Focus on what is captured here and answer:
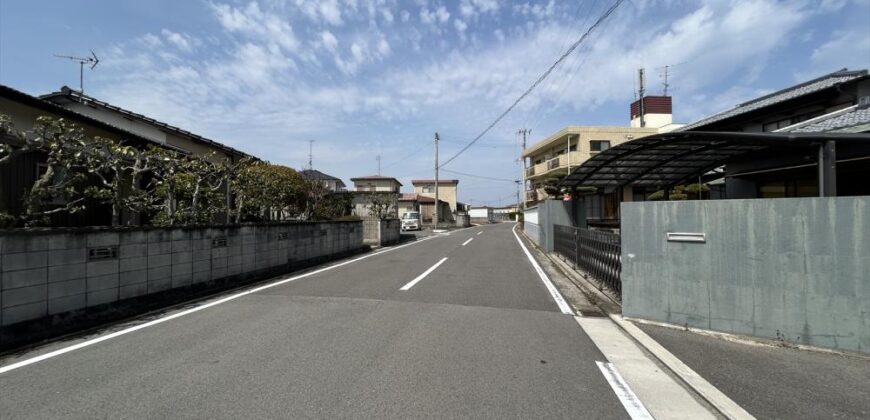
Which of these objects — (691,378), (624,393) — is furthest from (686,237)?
(624,393)

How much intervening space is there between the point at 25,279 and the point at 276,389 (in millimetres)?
3968

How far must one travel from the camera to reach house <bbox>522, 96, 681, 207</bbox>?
3944cm

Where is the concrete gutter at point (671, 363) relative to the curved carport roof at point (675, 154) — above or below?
below

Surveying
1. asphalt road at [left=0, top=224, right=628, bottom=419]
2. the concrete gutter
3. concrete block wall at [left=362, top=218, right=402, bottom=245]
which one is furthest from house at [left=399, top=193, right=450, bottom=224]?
asphalt road at [left=0, top=224, right=628, bottom=419]

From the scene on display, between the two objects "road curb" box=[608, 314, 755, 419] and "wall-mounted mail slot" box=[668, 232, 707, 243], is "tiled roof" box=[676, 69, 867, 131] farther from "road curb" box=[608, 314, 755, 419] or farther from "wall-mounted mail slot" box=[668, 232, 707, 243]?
"road curb" box=[608, 314, 755, 419]

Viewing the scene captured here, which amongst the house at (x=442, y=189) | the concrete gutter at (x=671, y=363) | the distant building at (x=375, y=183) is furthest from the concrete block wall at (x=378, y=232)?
the house at (x=442, y=189)

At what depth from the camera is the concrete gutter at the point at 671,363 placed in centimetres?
361

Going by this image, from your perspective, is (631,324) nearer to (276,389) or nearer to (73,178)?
(276,389)

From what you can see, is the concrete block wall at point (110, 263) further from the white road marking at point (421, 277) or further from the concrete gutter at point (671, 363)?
the concrete gutter at point (671, 363)

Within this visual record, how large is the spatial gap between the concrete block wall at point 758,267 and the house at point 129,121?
13.3 metres

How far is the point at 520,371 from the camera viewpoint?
14.3ft

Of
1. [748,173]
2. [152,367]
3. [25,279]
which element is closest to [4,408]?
[152,367]

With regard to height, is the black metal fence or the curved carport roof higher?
the curved carport roof

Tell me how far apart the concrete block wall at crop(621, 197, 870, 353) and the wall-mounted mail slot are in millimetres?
46
